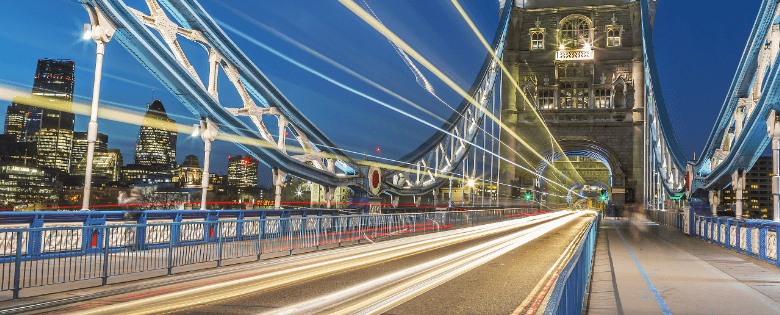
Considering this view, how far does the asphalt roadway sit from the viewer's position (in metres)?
8.23

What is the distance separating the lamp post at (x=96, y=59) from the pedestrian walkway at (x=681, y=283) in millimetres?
10627

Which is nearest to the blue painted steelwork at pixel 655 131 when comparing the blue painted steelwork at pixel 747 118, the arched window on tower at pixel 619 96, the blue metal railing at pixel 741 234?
the arched window on tower at pixel 619 96

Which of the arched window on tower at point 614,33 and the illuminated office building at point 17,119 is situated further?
the illuminated office building at point 17,119

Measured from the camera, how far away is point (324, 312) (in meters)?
7.86

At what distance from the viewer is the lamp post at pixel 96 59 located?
525 inches

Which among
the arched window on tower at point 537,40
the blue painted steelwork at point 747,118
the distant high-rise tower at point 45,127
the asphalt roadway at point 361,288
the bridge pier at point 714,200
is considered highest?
the arched window on tower at point 537,40

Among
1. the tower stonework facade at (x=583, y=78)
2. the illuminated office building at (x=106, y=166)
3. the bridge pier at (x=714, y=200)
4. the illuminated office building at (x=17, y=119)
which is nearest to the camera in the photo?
the bridge pier at (x=714, y=200)

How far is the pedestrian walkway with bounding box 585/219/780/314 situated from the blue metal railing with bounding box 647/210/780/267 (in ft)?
1.12

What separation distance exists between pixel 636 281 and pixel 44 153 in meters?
109

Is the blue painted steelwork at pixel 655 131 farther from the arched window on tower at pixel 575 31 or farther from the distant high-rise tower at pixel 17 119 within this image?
the distant high-rise tower at pixel 17 119

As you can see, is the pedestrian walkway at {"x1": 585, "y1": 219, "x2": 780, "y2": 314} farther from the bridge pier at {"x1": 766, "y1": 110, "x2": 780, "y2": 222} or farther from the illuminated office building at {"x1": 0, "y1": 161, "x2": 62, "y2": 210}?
the illuminated office building at {"x1": 0, "y1": 161, "x2": 62, "y2": 210}

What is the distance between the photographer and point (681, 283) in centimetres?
1080

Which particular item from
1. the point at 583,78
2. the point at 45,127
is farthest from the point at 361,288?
the point at 45,127

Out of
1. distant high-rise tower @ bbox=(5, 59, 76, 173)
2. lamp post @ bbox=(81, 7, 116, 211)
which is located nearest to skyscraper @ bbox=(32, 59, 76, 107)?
distant high-rise tower @ bbox=(5, 59, 76, 173)
